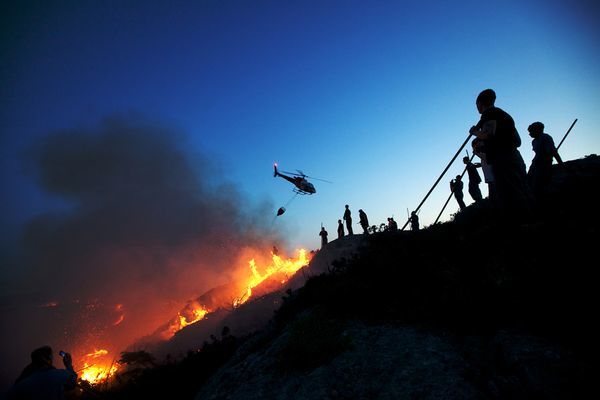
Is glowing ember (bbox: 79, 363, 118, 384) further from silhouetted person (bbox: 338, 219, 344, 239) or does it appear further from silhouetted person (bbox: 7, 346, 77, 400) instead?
silhouetted person (bbox: 338, 219, 344, 239)

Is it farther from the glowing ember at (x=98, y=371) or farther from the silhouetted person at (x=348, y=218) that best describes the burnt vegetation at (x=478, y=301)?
the silhouetted person at (x=348, y=218)

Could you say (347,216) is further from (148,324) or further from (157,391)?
(148,324)

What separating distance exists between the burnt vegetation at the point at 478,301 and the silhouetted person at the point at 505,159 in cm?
41

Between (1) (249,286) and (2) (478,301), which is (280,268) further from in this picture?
(2) (478,301)

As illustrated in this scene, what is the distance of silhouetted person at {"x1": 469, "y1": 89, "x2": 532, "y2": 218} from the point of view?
18.2ft

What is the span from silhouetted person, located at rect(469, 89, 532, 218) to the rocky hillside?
0.41m

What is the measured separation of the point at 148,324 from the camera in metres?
146

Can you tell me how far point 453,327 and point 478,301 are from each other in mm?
531

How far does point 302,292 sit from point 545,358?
4842 mm

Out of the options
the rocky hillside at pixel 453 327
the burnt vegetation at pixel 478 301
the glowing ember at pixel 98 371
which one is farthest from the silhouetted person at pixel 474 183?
the glowing ember at pixel 98 371

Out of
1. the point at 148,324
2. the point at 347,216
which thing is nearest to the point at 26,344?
the point at 148,324

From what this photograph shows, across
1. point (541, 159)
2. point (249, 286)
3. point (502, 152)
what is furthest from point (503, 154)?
point (249, 286)

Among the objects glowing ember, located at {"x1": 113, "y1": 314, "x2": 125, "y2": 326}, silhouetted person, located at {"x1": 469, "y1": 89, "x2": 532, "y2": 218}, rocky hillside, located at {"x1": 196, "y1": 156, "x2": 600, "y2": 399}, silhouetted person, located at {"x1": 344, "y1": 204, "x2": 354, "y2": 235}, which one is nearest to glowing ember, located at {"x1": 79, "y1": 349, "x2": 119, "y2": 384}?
rocky hillside, located at {"x1": 196, "y1": 156, "x2": 600, "y2": 399}

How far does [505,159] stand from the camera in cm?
562
